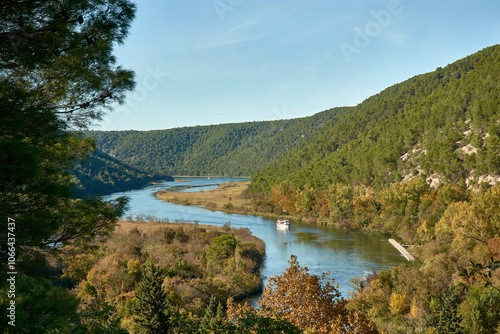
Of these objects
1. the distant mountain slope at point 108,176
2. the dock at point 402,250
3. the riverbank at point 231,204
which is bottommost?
the dock at point 402,250

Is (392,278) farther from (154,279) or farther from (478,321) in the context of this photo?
(154,279)

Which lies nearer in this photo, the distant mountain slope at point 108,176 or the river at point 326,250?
the river at point 326,250

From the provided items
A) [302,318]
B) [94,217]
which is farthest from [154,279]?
[94,217]

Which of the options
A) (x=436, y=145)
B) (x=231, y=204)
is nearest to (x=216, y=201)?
(x=231, y=204)

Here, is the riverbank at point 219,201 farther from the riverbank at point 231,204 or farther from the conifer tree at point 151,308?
the conifer tree at point 151,308

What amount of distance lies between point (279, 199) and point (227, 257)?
49895 millimetres

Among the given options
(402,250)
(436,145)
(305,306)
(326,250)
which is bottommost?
(402,250)

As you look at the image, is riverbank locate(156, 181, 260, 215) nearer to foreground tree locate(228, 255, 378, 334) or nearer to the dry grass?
the dry grass

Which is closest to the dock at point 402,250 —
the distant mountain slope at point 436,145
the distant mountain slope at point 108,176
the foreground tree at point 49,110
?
the distant mountain slope at point 436,145

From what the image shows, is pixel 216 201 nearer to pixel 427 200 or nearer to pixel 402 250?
pixel 427 200

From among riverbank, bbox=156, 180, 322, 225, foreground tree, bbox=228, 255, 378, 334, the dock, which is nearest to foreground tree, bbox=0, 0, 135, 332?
foreground tree, bbox=228, 255, 378, 334

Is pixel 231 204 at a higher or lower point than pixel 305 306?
lower

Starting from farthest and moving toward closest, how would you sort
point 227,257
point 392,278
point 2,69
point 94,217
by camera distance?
point 227,257 < point 392,278 < point 94,217 < point 2,69

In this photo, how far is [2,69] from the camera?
6027 mm
